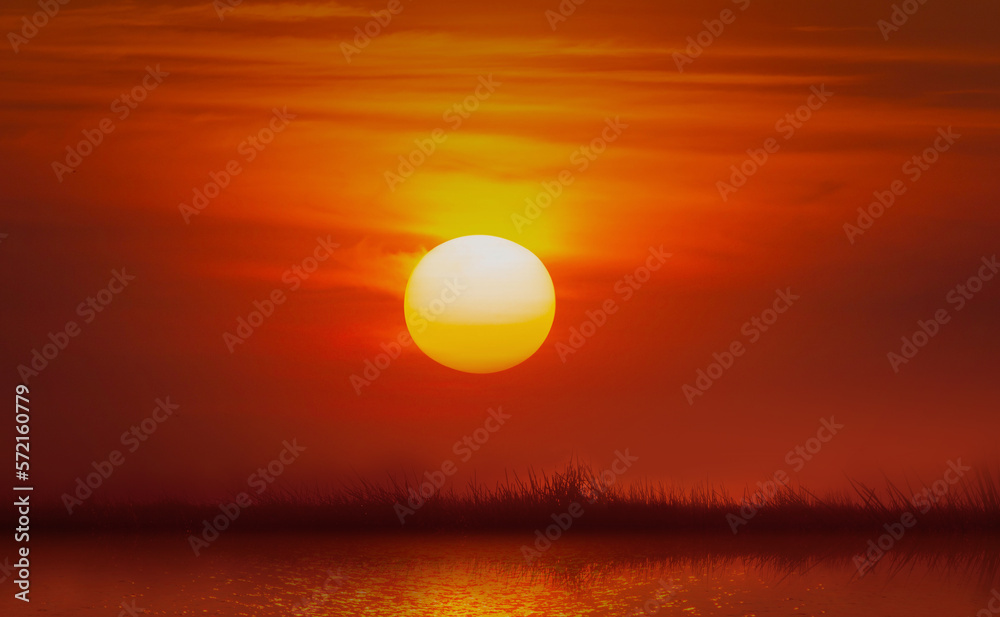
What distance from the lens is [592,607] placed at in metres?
10.7

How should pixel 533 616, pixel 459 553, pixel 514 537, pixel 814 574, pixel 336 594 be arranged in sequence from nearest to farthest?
pixel 533 616
pixel 336 594
pixel 814 574
pixel 459 553
pixel 514 537

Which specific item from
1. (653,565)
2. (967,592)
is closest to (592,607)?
(653,565)

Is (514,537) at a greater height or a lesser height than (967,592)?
greater

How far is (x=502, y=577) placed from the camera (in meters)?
12.6

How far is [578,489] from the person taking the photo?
17547mm

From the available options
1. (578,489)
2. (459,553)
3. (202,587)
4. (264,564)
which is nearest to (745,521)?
(578,489)

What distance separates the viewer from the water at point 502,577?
10719 mm

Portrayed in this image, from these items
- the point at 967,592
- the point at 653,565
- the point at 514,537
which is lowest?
the point at 967,592

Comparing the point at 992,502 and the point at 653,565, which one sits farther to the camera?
the point at 992,502

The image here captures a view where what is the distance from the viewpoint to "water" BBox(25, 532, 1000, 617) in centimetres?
1072

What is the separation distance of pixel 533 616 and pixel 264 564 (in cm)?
445

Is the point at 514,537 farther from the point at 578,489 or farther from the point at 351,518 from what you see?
the point at 351,518

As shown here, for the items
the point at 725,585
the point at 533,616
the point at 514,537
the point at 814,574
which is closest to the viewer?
the point at 533,616

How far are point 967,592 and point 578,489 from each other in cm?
689
